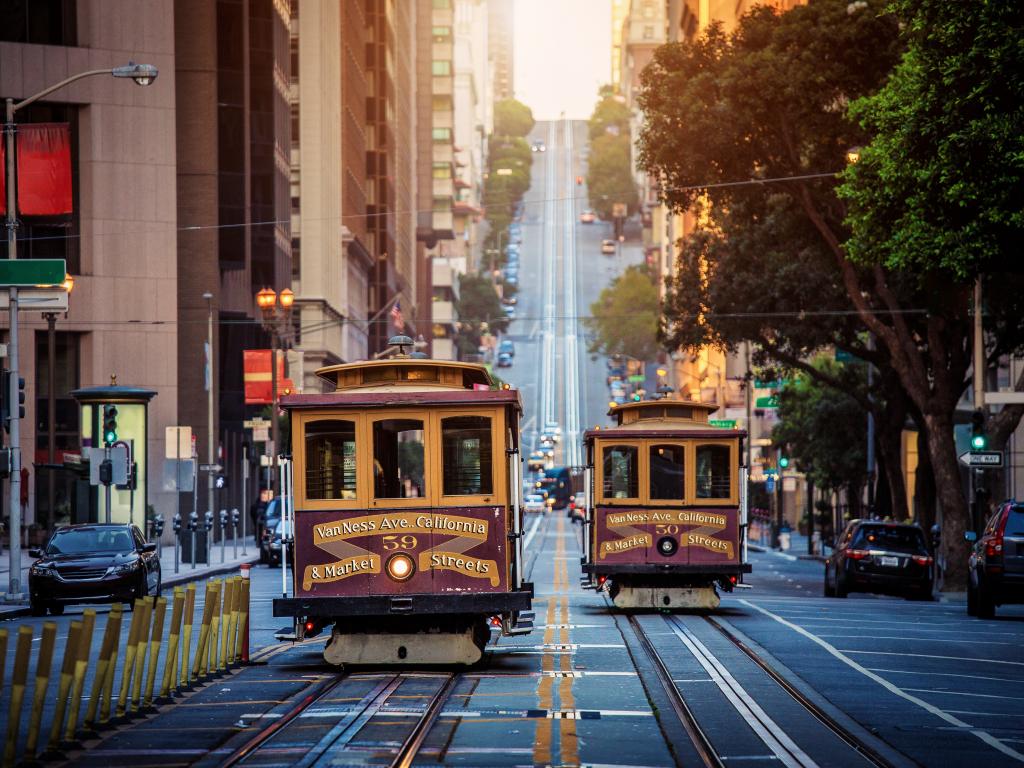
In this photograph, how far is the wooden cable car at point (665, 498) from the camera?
29.8m

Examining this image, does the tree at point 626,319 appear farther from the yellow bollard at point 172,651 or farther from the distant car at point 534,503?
the yellow bollard at point 172,651

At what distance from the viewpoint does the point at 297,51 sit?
96312 millimetres

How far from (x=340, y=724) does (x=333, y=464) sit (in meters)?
5.19

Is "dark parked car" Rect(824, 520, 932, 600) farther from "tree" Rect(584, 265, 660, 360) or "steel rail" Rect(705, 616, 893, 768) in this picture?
"tree" Rect(584, 265, 660, 360)

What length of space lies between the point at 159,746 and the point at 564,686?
523 centimetres

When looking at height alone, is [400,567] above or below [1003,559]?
above

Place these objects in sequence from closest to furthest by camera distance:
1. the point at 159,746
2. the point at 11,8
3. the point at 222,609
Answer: the point at 159,746 < the point at 222,609 < the point at 11,8

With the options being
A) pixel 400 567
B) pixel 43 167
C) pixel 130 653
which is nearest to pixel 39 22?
pixel 43 167

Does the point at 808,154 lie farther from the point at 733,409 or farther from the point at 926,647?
the point at 733,409

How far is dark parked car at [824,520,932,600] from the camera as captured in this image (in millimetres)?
37500

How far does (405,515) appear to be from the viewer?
19.6 m

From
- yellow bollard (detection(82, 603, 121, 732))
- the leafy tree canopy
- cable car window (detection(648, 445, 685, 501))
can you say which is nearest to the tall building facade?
the leafy tree canopy

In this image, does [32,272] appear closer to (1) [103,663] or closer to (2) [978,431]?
Answer: (2) [978,431]

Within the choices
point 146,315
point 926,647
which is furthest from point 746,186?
point 146,315
